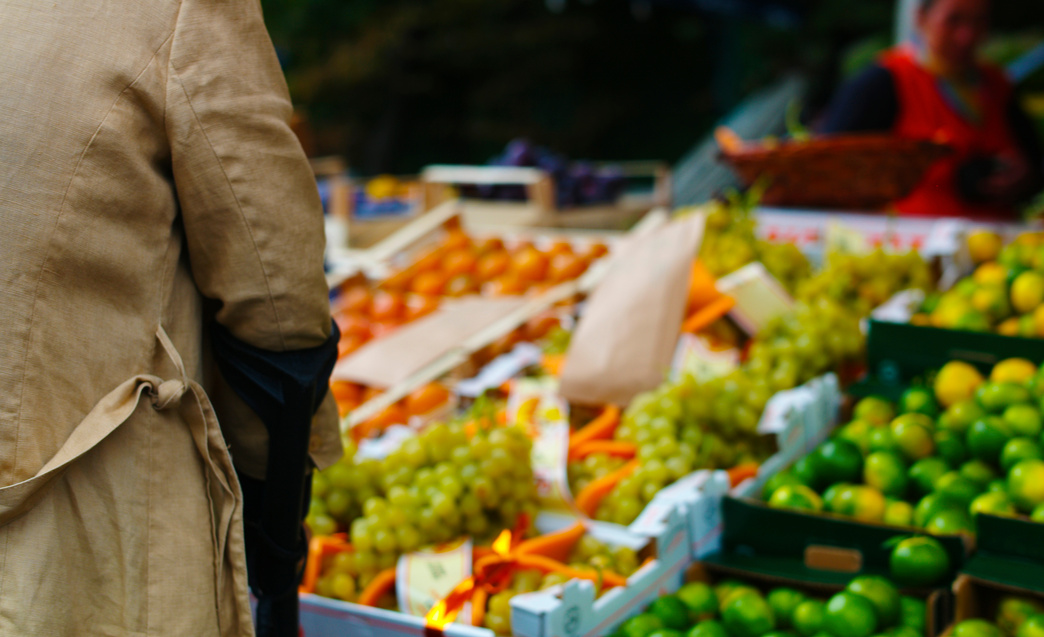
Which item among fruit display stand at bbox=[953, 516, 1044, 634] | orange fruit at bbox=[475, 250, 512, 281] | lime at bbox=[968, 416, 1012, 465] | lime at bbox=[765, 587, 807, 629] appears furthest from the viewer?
orange fruit at bbox=[475, 250, 512, 281]

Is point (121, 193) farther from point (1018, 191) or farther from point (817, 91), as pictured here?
point (817, 91)

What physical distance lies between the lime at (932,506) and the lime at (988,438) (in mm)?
155

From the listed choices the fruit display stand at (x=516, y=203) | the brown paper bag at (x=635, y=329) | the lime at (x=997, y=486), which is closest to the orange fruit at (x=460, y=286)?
the brown paper bag at (x=635, y=329)

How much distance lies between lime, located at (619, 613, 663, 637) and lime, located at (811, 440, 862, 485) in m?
0.49

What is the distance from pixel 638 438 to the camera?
1.68 metres

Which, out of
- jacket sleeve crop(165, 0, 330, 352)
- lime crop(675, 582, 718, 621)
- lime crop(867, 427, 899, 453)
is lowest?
lime crop(675, 582, 718, 621)

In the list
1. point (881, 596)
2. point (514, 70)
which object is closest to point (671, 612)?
Result: point (881, 596)

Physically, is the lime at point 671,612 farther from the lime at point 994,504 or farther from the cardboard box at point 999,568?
the lime at point 994,504

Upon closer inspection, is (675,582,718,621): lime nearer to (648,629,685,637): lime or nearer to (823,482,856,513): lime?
(648,629,685,637): lime

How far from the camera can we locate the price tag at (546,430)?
1.57 m

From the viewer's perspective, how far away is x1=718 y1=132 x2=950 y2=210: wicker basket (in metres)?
2.76

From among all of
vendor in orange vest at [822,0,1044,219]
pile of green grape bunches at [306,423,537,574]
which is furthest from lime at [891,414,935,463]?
vendor in orange vest at [822,0,1044,219]

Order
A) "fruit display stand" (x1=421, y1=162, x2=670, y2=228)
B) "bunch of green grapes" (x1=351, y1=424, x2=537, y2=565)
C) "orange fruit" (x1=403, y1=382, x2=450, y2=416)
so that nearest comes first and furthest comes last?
"bunch of green grapes" (x1=351, y1=424, x2=537, y2=565) < "orange fruit" (x1=403, y1=382, x2=450, y2=416) < "fruit display stand" (x1=421, y1=162, x2=670, y2=228)

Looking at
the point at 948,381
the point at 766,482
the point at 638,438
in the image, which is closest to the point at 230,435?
the point at 638,438
